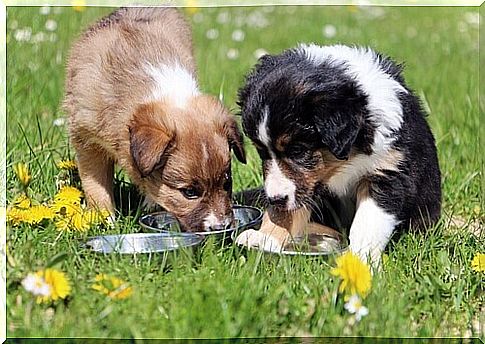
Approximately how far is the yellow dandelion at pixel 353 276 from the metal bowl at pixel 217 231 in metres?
0.74

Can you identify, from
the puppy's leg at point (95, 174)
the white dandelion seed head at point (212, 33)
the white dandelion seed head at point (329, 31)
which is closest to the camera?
the puppy's leg at point (95, 174)

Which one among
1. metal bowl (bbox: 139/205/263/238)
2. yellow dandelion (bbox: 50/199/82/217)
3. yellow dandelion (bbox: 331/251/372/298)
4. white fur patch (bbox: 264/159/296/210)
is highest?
white fur patch (bbox: 264/159/296/210)

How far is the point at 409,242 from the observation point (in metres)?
4.48

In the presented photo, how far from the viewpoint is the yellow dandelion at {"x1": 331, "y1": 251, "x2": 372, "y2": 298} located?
12.3 feet

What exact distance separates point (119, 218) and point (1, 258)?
1.00m

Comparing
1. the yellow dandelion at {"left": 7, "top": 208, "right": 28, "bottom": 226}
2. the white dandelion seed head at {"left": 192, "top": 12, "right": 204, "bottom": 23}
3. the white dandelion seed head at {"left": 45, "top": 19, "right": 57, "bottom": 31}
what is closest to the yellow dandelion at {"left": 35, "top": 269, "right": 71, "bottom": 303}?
the yellow dandelion at {"left": 7, "top": 208, "right": 28, "bottom": 226}

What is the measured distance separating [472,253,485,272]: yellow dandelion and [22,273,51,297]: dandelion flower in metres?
1.92

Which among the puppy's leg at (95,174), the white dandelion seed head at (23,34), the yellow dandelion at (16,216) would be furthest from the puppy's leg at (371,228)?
the white dandelion seed head at (23,34)

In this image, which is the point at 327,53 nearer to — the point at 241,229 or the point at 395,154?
the point at 395,154

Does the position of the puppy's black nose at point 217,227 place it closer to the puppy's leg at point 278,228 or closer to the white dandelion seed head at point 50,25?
the puppy's leg at point 278,228

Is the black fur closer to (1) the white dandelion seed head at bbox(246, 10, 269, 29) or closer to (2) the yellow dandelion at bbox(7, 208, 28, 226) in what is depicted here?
(2) the yellow dandelion at bbox(7, 208, 28, 226)

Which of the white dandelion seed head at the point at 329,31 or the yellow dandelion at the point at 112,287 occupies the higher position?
the white dandelion seed head at the point at 329,31

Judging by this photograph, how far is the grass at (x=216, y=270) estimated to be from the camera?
141 inches

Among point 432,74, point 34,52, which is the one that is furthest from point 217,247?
point 432,74
